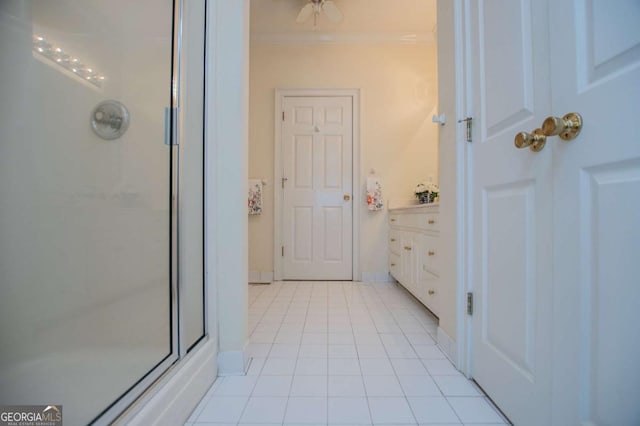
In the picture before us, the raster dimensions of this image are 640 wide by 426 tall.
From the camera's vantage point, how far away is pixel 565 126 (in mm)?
638

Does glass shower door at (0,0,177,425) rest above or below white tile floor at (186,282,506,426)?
above

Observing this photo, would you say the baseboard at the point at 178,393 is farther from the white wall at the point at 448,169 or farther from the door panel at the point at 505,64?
the door panel at the point at 505,64

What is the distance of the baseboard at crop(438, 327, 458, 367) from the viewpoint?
4.10 feet

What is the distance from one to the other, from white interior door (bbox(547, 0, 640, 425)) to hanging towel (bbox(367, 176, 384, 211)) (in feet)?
7.29

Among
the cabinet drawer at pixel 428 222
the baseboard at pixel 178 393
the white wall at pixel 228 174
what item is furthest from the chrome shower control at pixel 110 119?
the cabinet drawer at pixel 428 222

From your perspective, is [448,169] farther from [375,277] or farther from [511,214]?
[375,277]

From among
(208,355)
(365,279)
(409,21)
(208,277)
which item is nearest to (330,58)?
(409,21)

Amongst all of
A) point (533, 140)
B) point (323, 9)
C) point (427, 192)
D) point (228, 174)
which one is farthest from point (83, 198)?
point (427, 192)

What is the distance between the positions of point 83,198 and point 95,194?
0.04m

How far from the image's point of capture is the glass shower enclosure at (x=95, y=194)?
37.4 inches

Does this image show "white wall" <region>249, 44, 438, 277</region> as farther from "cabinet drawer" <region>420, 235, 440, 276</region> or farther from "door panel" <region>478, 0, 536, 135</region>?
"door panel" <region>478, 0, 536, 135</region>

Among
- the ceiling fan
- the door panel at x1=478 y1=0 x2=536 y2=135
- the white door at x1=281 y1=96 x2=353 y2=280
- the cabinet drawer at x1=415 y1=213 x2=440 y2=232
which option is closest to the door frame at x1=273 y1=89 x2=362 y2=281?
the white door at x1=281 y1=96 x2=353 y2=280

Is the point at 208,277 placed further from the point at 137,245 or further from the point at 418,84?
the point at 418,84

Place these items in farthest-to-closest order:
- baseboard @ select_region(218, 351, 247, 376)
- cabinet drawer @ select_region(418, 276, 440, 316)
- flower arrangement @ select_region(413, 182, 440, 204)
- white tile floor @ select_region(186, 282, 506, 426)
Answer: flower arrangement @ select_region(413, 182, 440, 204) < cabinet drawer @ select_region(418, 276, 440, 316) < baseboard @ select_region(218, 351, 247, 376) < white tile floor @ select_region(186, 282, 506, 426)
